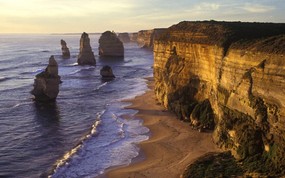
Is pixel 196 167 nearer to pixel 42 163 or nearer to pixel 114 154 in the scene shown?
pixel 114 154

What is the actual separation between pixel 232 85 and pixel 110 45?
9801cm

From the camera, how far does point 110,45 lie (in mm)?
126438

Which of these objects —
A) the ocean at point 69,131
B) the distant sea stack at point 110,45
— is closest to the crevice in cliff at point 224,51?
the ocean at point 69,131

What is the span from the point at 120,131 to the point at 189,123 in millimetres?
7816

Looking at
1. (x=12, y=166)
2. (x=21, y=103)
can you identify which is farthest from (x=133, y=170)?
(x=21, y=103)

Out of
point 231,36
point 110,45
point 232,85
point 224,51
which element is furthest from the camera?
point 110,45

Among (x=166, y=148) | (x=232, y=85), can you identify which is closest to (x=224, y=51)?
(x=232, y=85)

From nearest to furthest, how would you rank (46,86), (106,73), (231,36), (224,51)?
1. (224,51)
2. (231,36)
3. (46,86)
4. (106,73)

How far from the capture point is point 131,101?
55.2 metres

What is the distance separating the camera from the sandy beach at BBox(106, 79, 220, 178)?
2903cm

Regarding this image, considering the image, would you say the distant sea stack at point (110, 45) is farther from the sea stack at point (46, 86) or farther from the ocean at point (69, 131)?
the sea stack at point (46, 86)

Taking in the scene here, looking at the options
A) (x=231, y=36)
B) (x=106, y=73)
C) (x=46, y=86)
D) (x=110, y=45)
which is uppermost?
(x=231, y=36)

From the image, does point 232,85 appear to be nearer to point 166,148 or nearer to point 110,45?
point 166,148

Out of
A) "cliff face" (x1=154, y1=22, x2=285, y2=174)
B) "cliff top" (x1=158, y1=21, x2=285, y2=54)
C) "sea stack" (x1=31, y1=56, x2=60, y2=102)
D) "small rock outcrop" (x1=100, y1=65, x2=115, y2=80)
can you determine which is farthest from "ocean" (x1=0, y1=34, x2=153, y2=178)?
"cliff top" (x1=158, y1=21, x2=285, y2=54)
